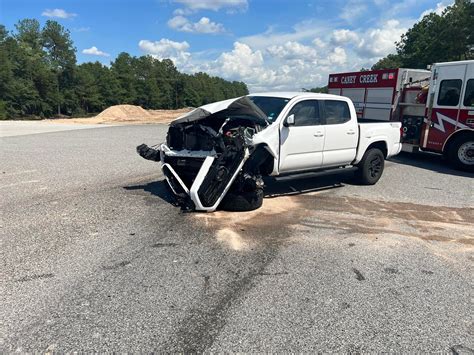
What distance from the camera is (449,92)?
1082 cm

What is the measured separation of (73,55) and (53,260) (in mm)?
75507

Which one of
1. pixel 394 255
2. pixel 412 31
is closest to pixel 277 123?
pixel 394 255

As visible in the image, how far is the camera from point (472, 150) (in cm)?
1044

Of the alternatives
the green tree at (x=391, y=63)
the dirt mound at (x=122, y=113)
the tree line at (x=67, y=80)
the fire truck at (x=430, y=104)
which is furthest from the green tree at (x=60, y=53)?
the fire truck at (x=430, y=104)

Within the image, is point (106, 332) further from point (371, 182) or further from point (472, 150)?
point (472, 150)

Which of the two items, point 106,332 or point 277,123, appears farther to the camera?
point 277,123

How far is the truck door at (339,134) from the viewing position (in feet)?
24.5

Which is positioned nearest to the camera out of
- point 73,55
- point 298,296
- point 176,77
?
point 298,296

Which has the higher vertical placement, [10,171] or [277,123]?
[277,123]

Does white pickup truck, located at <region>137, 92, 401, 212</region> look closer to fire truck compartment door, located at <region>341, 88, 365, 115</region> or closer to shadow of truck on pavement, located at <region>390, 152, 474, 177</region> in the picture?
shadow of truck on pavement, located at <region>390, 152, 474, 177</region>

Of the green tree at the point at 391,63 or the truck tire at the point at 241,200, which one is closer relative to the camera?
the truck tire at the point at 241,200

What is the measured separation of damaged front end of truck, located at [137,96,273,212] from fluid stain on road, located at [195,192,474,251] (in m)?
0.31

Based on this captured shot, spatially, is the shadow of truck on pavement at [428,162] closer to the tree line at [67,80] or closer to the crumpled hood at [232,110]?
the crumpled hood at [232,110]

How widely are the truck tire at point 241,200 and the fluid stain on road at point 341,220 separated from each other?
11 centimetres
